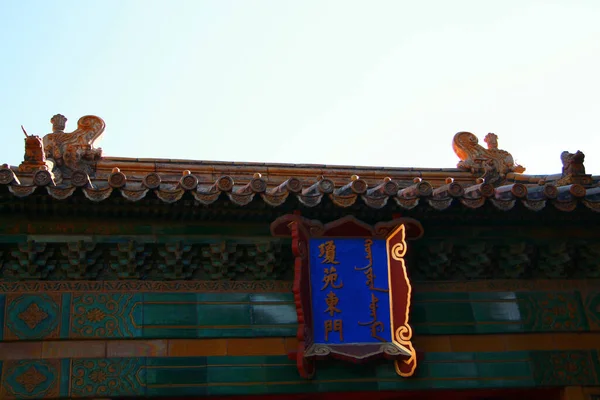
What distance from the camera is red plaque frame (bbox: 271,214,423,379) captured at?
771cm

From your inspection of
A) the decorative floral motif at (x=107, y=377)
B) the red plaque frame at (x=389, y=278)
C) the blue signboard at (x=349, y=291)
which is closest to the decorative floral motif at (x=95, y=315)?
the decorative floral motif at (x=107, y=377)

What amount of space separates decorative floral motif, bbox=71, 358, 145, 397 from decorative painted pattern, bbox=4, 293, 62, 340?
0.44 m

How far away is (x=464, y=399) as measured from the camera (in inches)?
336

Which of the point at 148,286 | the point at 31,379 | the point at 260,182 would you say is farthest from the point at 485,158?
the point at 31,379

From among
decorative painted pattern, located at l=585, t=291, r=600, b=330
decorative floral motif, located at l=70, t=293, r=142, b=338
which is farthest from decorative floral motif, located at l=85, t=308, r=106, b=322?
decorative painted pattern, located at l=585, t=291, r=600, b=330

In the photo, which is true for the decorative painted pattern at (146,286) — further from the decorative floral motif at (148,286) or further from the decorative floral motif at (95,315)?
the decorative floral motif at (95,315)

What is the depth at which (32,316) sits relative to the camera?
763 cm

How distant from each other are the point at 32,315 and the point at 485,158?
6.07 metres

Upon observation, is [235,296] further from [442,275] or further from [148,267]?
[442,275]

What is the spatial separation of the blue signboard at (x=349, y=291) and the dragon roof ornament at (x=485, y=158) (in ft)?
9.06

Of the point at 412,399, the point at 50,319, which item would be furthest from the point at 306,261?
the point at 50,319

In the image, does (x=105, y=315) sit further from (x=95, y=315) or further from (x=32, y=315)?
(x=32, y=315)

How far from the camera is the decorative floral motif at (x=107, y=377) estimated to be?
24.3ft

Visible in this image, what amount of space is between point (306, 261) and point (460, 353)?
1.87 m
